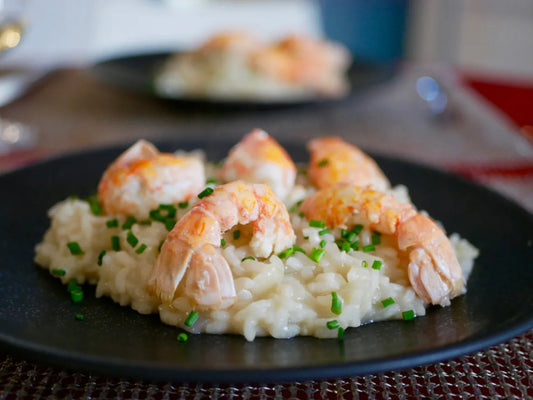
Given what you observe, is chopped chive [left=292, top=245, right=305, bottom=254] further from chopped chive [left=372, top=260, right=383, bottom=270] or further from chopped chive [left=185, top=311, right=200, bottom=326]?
chopped chive [left=185, top=311, right=200, bottom=326]

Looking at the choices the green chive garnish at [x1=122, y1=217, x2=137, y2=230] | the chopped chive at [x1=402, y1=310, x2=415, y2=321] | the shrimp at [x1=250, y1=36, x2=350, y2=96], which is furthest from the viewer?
the shrimp at [x1=250, y1=36, x2=350, y2=96]

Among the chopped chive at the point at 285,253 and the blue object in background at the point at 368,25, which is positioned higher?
the chopped chive at the point at 285,253

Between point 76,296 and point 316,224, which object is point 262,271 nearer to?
point 316,224

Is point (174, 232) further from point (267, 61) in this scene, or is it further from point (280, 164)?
point (267, 61)

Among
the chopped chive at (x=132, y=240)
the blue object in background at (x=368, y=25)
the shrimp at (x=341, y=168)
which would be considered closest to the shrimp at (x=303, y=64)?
the shrimp at (x=341, y=168)

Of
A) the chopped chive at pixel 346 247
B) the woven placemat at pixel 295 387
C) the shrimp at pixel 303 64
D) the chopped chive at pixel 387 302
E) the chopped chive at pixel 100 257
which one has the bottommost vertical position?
the shrimp at pixel 303 64

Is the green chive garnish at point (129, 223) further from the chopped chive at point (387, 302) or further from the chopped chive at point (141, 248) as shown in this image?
the chopped chive at point (387, 302)

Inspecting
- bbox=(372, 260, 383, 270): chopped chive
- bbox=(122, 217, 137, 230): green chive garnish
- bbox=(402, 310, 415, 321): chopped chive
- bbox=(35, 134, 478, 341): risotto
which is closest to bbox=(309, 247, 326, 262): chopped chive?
bbox=(35, 134, 478, 341): risotto

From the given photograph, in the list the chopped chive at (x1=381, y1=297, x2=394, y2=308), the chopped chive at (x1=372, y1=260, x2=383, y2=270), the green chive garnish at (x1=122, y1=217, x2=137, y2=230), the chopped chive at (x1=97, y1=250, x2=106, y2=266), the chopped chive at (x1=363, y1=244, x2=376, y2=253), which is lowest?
the chopped chive at (x1=381, y1=297, x2=394, y2=308)
